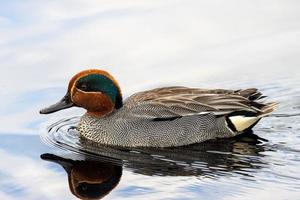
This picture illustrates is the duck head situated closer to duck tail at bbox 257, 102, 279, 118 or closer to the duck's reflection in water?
the duck's reflection in water

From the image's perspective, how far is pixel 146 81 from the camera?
14289 millimetres

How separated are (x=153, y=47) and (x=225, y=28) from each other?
1250 millimetres

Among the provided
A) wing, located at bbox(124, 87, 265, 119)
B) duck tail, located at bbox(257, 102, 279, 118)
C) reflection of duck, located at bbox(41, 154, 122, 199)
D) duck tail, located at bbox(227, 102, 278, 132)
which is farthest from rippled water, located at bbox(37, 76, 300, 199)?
wing, located at bbox(124, 87, 265, 119)

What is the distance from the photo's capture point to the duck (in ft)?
40.0

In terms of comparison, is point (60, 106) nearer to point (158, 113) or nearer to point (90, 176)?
point (158, 113)

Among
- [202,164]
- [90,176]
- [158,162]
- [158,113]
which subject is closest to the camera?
[90,176]

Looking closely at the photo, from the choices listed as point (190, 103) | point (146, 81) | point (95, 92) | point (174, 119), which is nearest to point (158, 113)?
point (174, 119)

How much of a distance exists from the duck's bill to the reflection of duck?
78 cm

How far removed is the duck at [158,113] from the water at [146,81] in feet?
0.58

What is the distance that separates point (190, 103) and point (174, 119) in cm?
27

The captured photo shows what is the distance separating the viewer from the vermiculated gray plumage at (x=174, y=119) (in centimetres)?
1218

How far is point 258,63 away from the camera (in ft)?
48.1

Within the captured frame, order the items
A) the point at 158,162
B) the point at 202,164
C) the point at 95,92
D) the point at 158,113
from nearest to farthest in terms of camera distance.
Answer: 1. the point at 202,164
2. the point at 158,162
3. the point at 158,113
4. the point at 95,92

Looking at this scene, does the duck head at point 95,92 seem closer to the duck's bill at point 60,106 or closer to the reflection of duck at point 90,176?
the duck's bill at point 60,106
